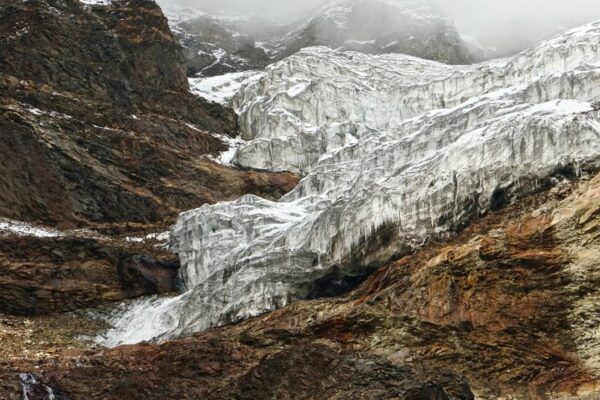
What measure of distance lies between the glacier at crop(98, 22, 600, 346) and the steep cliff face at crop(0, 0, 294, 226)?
4.26 metres

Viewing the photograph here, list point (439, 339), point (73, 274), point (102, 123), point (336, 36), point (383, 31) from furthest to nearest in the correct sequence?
1. point (336, 36)
2. point (383, 31)
3. point (102, 123)
4. point (73, 274)
5. point (439, 339)

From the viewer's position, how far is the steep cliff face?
48031 mm

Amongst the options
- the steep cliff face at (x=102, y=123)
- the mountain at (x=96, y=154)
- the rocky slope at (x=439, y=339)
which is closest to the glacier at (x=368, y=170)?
the rocky slope at (x=439, y=339)

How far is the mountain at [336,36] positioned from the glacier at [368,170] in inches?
964

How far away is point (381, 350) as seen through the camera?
1045 inches

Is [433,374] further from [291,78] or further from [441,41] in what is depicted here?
[441,41]

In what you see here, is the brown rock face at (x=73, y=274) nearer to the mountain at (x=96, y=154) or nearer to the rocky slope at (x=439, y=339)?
the mountain at (x=96, y=154)

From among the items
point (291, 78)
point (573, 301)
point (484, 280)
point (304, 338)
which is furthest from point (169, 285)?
point (291, 78)

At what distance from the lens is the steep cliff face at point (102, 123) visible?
48031 millimetres

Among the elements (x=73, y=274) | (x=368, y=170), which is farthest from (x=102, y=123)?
(x=368, y=170)

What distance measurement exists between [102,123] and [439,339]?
3487 centimetres

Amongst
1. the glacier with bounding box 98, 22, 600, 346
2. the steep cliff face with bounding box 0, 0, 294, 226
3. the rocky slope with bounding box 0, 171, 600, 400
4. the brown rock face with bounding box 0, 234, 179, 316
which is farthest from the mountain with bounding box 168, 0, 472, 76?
the rocky slope with bounding box 0, 171, 600, 400

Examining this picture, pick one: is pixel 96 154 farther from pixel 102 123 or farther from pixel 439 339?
pixel 439 339

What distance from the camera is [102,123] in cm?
5406
